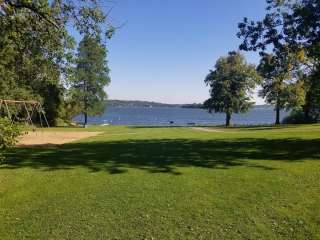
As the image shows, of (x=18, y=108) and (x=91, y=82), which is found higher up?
(x=91, y=82)

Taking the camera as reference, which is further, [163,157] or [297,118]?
[297,118]

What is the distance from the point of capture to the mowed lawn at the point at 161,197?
7.35 meters

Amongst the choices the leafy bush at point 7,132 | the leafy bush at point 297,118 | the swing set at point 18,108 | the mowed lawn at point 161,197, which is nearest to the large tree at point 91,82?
the swing set at point 18,108

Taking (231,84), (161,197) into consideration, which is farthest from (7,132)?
(231,84)

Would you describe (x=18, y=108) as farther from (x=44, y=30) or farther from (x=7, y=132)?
(x=7, y=132)

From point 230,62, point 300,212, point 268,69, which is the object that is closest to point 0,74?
point 268,69

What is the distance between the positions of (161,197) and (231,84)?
44.5 metres

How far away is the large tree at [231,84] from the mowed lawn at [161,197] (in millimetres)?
37431

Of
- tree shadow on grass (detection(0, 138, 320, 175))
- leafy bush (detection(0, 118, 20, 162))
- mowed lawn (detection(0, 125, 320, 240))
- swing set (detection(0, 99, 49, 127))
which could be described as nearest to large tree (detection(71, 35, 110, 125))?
swing set (detection(0, 99, 49, 127))

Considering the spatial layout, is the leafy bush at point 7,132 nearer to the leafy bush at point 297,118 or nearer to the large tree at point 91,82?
the large tree at point 91,82

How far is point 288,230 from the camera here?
7.30 metres

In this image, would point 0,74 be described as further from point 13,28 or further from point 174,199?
point 174,199

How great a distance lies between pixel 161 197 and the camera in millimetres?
9289

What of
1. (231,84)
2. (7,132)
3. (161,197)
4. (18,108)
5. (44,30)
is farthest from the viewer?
(231,84)
